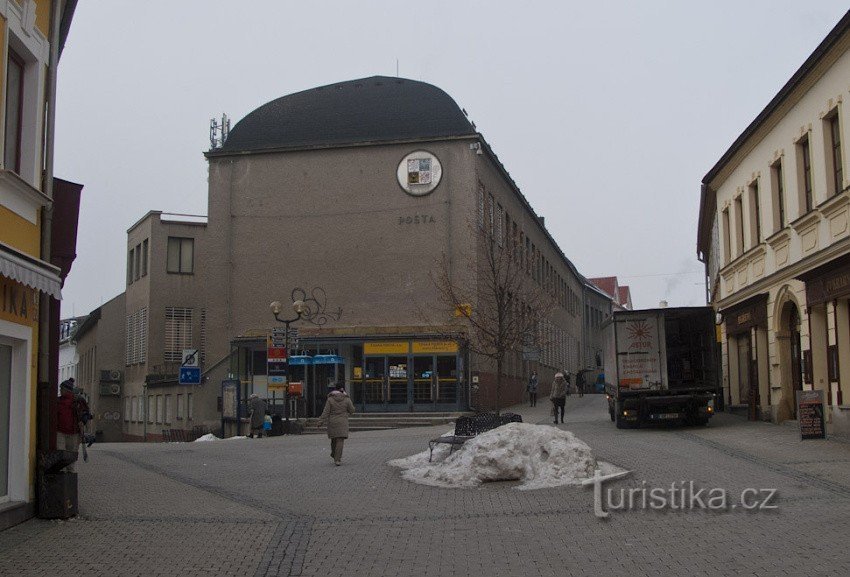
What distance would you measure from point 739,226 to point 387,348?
14599mm

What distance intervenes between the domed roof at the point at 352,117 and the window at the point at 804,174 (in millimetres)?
17885

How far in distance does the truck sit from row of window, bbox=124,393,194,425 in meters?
23.8

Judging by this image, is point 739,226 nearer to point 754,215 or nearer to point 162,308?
point 754,215

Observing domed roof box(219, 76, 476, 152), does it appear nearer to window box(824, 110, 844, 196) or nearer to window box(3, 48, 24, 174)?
window box(824, 110, 844, 196)

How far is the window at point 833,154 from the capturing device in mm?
20297

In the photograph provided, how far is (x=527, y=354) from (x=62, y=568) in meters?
28.3

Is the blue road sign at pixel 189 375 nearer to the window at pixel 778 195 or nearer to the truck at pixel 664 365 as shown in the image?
the truck at pixel 664 365

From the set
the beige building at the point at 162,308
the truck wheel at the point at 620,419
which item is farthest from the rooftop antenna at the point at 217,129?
the truck wheel at the point at 620,419

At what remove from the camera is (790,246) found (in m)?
23.2

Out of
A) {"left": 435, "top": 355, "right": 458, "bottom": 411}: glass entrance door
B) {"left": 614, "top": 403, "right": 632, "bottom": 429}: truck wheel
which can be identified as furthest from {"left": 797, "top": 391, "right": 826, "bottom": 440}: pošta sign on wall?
{"left": 435, "top": 355, "right": 458, "bottom": 411}: glass entrance door

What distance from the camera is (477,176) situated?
39125mm

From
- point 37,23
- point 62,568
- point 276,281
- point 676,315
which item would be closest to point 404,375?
point 276,281

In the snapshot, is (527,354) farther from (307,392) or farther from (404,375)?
(307,392)

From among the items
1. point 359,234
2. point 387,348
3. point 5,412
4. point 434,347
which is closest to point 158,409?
point 359,234
